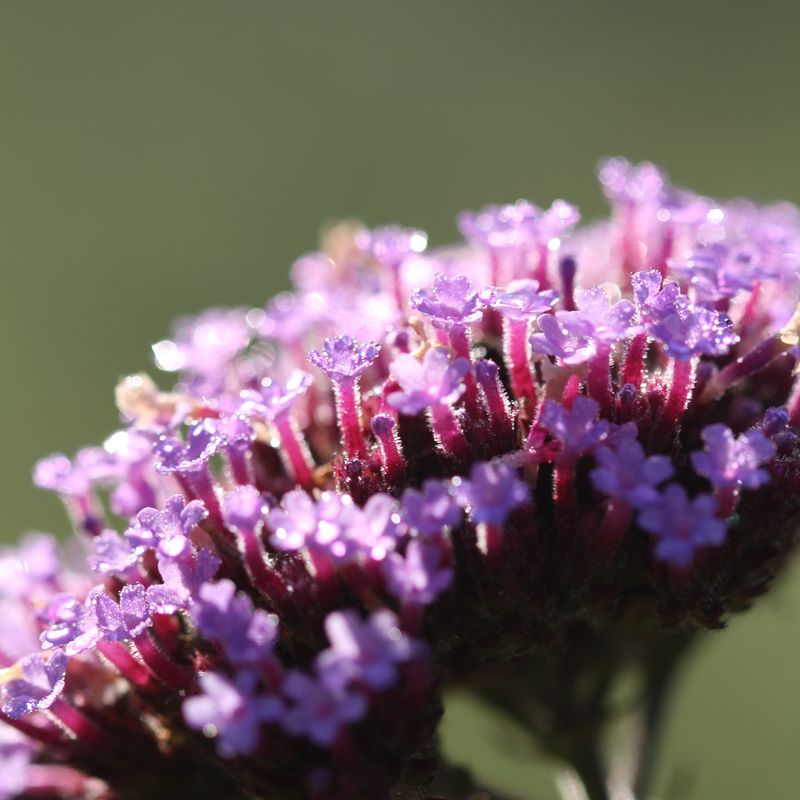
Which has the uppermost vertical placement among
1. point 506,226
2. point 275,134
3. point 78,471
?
point 275,134

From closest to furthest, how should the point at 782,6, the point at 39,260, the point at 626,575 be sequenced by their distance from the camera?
1. the point at 626,575
2. the point at 39,260
3. the point at 782,6

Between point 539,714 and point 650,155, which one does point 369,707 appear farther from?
point 650,155

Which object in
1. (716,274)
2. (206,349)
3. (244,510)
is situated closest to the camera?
(244,510)

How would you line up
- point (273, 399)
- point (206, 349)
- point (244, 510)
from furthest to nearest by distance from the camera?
point (206, 349)
point (273, 399)
point (244, 510)

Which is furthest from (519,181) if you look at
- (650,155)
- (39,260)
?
(39,260)

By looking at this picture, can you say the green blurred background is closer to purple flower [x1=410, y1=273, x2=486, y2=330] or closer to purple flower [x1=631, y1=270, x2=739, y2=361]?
purple flower [x1=410, y1=273, x2=486, y2=330]

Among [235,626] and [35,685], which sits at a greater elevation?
[35,685]

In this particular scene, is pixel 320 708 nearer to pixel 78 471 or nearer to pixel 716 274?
pixel 78 471

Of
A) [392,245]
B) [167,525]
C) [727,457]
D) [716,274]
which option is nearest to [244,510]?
[167,525]
